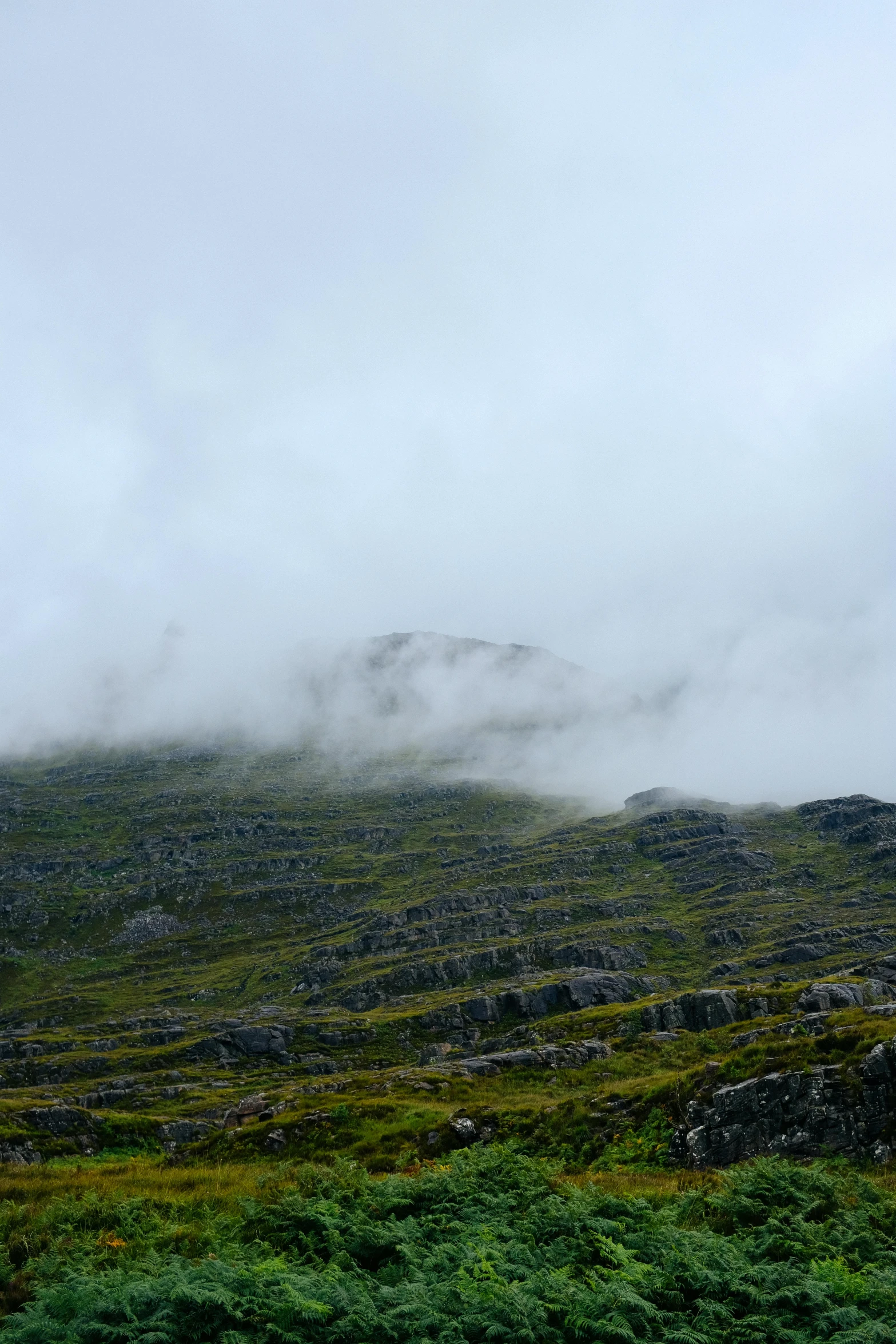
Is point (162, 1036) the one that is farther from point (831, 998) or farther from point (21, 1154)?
point (831, 998)

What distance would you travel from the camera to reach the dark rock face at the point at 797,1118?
22.9m

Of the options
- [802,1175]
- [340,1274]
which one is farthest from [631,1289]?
[802,1175]

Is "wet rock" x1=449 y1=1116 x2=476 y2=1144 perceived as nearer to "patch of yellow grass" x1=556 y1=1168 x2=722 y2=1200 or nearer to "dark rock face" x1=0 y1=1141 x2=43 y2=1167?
"patch of yellow grass" x1=556 y1=1168 x2=722 y2=1200

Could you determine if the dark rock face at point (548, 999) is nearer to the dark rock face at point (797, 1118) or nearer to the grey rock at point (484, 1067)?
the grey rock at point (484, 1067)

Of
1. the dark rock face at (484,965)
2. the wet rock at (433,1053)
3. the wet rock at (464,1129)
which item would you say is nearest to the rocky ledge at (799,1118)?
the wet rock at (464,1129)

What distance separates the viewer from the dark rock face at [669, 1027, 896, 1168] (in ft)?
75.1

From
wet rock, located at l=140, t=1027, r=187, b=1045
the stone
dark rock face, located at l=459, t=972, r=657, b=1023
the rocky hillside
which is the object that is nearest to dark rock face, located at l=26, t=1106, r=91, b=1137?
the rocky hillside

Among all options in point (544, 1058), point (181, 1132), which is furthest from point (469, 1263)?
point (544, 1058)

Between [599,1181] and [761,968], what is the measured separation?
140134 mm

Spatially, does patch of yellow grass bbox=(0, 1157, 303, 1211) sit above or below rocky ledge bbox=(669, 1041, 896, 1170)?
above

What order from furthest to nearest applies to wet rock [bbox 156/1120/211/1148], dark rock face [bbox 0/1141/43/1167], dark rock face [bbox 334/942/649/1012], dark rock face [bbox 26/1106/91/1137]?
1. dark rock face [bbox 334/942/649/1012]
2. dark rock face [bbox 26/1106/91/1137]
3. wet rock [bbox 156/1120/211/1148]
4. dark rock face [bbox 0/1141/43/1167]

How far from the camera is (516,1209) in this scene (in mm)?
16531

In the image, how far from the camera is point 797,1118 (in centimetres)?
2423

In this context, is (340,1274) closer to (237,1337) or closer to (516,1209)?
(237,1337)
